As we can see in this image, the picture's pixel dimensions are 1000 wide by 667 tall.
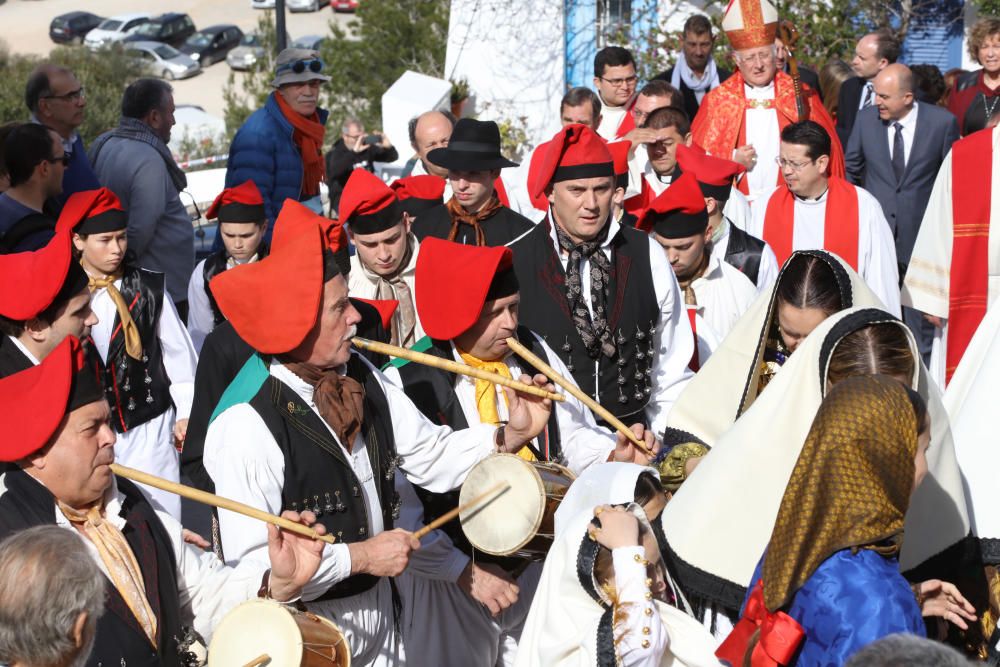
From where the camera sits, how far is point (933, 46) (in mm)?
17359

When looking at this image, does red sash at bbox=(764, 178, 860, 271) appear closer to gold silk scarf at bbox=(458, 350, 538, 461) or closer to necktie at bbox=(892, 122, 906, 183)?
necktie at bbox=(892, 122, 906, 183)

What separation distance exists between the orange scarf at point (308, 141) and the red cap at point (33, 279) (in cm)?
365

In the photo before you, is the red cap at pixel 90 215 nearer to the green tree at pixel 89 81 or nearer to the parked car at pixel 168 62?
the green tree at pixel 89 81

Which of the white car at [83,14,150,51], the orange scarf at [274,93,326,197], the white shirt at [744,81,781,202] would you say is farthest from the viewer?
the white car at [83,14,150,51]

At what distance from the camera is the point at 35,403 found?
3621 millimetres

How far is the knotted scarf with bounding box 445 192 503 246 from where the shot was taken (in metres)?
7.14

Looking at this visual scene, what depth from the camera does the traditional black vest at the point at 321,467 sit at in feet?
13.3

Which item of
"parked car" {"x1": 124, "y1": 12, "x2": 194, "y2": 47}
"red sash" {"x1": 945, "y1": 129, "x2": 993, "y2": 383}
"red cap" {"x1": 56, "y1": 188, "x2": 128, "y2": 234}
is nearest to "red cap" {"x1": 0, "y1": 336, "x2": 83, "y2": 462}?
"red cap" {"x1": 56, "y1": 188, "x2": 128, "y2": 234}

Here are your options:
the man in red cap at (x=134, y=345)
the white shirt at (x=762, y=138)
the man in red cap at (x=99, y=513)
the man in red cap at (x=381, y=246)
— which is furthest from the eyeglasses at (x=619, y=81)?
the man in red cap at (x=99, y=513)

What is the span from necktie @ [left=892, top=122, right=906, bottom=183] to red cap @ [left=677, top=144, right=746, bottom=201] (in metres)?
2.83

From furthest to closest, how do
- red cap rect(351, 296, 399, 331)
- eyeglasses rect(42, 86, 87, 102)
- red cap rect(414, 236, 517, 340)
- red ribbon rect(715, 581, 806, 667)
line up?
eyeglasses rect(42, 86, 87, 102)
red cap rect(351, 296, 399, 331)
red cap rect(414, 236, 517, 340)
red ribbon rect(715, 581, 806, 667)

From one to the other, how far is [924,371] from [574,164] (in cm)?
272

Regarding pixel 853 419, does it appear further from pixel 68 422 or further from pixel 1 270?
pixel 1 270

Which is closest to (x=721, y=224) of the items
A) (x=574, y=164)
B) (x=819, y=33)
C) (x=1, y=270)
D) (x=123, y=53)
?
(x=574, y=164)
